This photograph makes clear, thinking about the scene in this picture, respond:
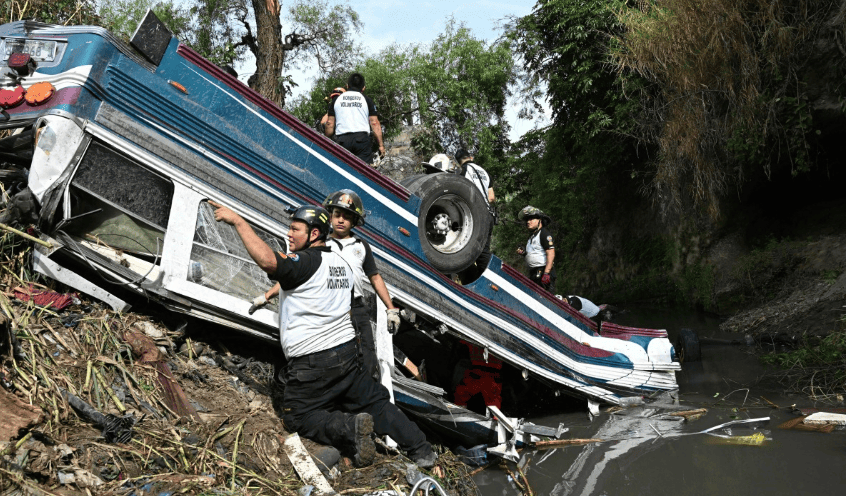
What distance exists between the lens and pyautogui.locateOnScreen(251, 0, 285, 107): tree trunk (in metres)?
11.1

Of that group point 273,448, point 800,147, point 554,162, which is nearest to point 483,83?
point 554,162

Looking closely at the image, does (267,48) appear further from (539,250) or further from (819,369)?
(819,369)

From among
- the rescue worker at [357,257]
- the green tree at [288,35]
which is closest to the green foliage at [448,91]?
the green tree at [288,35]

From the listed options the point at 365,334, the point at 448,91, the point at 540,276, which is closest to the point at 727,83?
the point at 540,276

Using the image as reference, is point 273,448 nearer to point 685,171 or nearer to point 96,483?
point 96,483

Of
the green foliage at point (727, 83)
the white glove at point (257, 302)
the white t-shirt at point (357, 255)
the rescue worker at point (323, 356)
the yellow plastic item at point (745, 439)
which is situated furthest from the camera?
the green foliage at point (727, 83)

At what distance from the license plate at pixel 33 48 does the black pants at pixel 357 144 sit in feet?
9.00

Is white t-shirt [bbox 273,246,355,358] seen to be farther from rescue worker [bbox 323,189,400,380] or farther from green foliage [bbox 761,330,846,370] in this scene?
green foliage [bbox 761,330,846,370]

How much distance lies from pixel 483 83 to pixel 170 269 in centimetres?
2210

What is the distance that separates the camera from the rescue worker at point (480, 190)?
5.79 m

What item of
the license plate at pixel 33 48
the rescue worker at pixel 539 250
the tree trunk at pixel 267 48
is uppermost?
the tree trunk at pixel 267 48

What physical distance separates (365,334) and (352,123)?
261 centimetres

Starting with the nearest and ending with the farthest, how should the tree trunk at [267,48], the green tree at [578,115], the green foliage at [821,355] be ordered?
the green foliage at [821,355], the tree trunk at [267,48], the green tree at [578,115]

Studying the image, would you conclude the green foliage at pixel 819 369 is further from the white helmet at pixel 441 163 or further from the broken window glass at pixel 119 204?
the broken window glass at pixel 119 204
